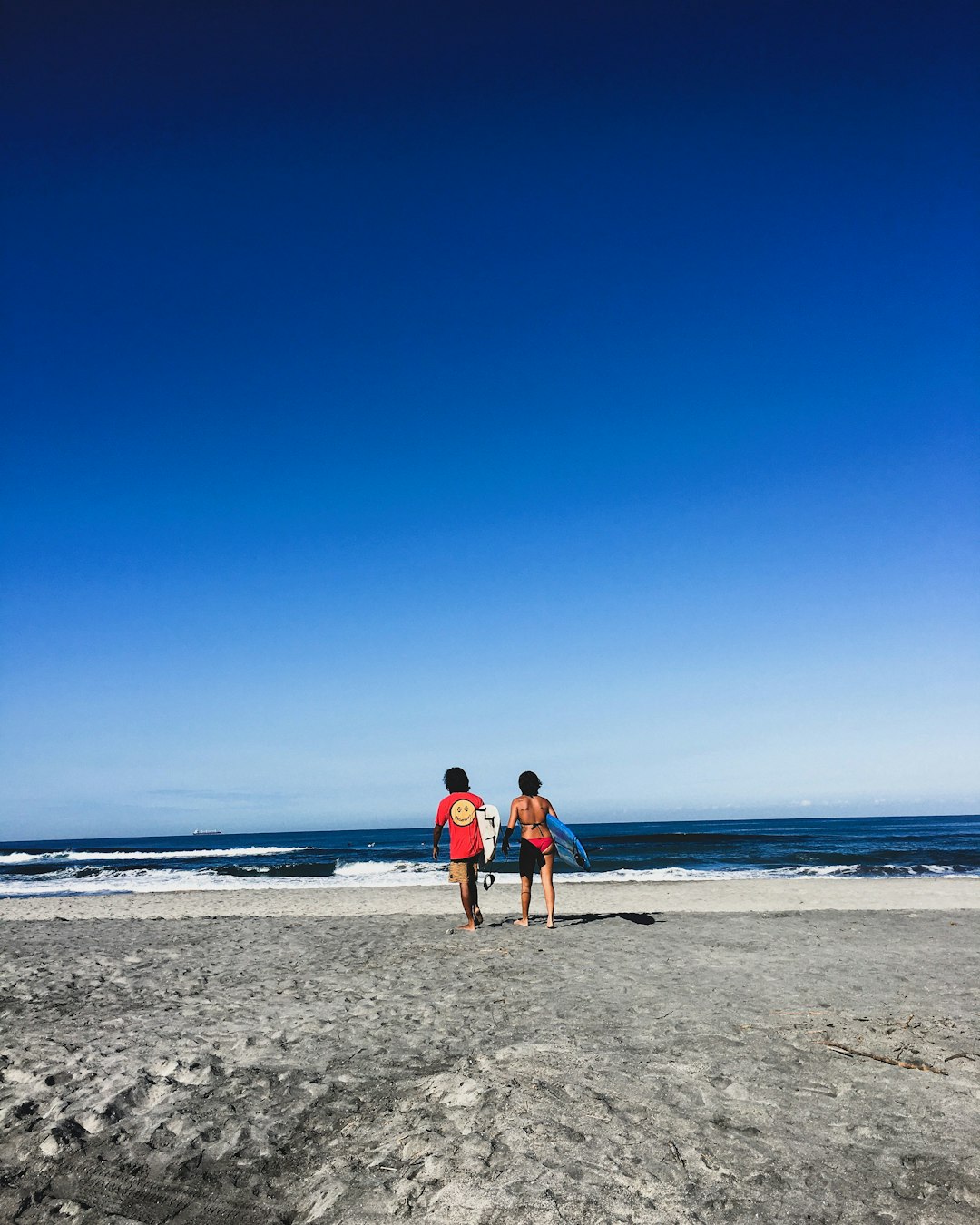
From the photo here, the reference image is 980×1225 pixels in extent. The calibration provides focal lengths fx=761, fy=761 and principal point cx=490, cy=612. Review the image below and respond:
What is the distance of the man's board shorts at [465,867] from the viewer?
395 inches

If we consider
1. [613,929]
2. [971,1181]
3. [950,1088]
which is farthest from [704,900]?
[971,1181]

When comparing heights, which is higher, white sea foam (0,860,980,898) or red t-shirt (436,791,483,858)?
red t-shirt (436,791,483,858)

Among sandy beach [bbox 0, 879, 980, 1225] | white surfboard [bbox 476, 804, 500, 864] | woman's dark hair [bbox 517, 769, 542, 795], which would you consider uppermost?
woman's dark hair [bbox 517, 769, 542, 795]

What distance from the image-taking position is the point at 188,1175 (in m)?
3.35

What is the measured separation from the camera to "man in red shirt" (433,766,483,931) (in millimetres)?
9969

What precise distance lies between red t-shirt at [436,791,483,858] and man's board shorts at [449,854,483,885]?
0.20 ft

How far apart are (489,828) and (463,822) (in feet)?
2.33

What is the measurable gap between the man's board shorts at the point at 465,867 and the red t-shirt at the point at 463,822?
60 mm

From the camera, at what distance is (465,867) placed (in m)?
10.0

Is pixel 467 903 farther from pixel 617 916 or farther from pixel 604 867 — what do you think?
pixel 604 867

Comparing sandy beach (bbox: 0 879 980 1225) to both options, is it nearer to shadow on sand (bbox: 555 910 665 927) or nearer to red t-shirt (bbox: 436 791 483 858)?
red t-shirt (bbox: 436 791 483 858)

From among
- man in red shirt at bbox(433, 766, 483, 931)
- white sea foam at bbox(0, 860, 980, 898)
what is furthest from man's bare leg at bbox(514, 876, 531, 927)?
white sea foam at bbox(0, 860, 980, 898)

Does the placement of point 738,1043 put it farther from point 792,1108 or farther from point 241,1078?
point 241,1078

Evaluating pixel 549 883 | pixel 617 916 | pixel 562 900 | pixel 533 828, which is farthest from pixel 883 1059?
pixel 562 900
